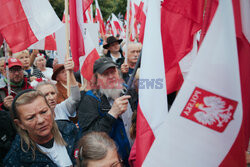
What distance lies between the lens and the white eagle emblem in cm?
131

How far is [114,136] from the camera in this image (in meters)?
2.33

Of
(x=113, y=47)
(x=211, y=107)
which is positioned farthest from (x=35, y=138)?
(x=113, y=47)

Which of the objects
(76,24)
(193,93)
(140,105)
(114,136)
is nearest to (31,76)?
(76,24)

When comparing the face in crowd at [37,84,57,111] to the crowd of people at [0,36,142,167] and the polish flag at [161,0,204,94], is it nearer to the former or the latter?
the crowd of people at [0,36,142,167]

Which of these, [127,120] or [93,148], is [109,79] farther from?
[93,148]

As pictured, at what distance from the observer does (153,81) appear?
191cm

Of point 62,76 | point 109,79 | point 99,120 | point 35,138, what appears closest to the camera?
point 35,138

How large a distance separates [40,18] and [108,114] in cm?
167

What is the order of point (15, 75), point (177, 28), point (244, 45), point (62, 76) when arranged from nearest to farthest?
point (244, 45) → point (177, 28) → point (15, 75) → point (62, 76)

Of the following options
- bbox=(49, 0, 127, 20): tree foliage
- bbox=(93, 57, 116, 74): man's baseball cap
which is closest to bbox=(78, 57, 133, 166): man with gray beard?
bbox=(93, 57, 116, 74): man's baseball cap

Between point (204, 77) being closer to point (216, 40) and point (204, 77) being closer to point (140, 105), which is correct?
point (216, 40)

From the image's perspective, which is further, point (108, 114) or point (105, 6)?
point (105, 6)

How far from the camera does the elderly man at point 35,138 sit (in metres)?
1.84

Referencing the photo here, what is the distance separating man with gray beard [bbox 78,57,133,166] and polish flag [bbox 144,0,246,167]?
2.74 feet
